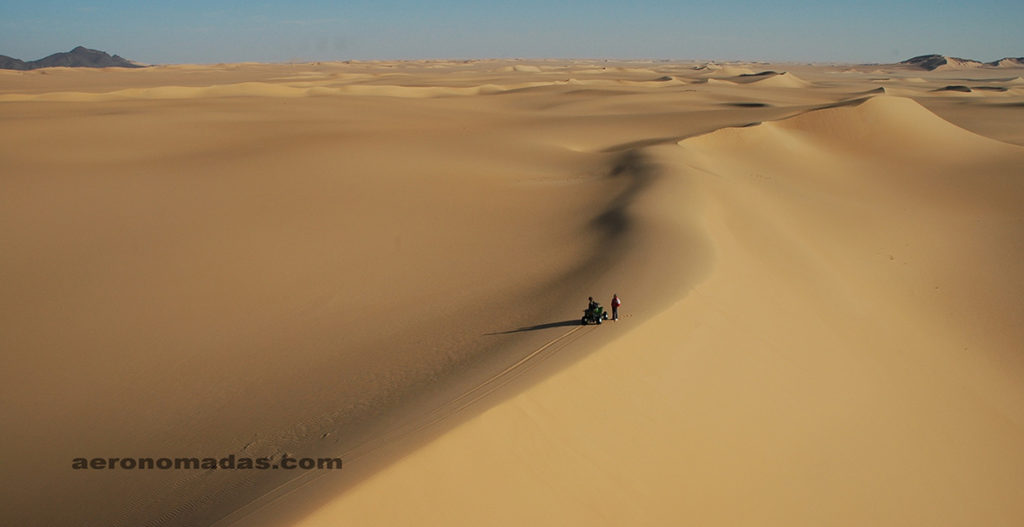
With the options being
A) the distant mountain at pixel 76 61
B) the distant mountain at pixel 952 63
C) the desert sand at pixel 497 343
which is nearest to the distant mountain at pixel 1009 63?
the distant mountain at pixel 952 63

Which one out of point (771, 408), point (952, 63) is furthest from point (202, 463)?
point (952, 63)

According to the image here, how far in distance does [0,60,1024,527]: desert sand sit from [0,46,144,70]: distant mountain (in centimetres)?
15156

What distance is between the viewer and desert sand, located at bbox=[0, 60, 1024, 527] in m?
4.95

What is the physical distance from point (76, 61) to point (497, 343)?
184 m

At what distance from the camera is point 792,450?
6105 millimetres

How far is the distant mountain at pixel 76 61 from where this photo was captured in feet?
438

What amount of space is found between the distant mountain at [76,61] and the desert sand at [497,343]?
15156 centimetres

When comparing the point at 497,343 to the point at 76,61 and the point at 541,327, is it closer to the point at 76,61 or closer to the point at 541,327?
the point at 541,327

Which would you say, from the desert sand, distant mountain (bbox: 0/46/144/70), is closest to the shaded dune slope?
the desert sand

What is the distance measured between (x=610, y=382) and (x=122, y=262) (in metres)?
8.16

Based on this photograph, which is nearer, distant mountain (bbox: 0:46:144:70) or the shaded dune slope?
the shaded dune slope

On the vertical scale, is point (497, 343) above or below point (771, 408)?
above

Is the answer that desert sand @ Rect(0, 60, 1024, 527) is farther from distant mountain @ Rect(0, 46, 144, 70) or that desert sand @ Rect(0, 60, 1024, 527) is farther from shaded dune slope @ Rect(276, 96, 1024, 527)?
distant mountain @ Rect(0, 46, 144, 70)

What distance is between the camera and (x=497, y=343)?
7.00 m
